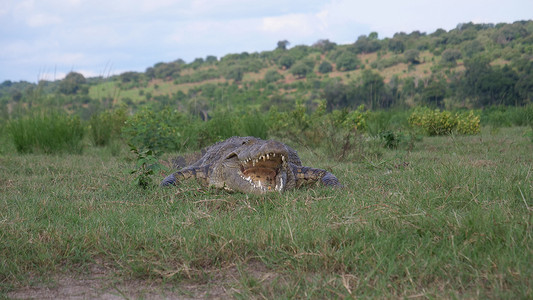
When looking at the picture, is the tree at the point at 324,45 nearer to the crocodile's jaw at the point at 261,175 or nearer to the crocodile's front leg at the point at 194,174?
the crocodile's front leg at the point at 194,174

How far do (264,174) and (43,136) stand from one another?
618 cm

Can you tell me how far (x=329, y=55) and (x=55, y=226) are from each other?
78756mm

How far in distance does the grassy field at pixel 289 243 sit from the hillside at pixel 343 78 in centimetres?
771

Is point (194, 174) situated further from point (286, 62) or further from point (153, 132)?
point (286, 62)

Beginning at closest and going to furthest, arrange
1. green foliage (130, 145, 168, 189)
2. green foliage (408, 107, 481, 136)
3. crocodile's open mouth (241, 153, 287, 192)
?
crocodile's open mouth (241, 153, 287, 192) → green foliage (130, 145, 168, 189) → green foliage (408, 107, 481, 136)

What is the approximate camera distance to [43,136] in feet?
27.2

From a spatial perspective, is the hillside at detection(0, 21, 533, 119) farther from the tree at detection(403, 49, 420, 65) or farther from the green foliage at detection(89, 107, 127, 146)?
the green foliage at detection(89, 107, 127, 146)

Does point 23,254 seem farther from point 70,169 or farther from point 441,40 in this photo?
point 441,40

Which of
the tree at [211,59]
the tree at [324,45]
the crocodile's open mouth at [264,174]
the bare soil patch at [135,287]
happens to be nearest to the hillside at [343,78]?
the tree at [324,45]

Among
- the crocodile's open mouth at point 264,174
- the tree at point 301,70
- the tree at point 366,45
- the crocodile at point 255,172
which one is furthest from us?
the tree at point 366,45

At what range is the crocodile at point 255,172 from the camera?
3.72 metres

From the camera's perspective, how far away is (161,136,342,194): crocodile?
3.72 meters

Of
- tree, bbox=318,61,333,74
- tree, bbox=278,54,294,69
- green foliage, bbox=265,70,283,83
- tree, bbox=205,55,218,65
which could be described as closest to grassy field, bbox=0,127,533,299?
green foliage, bbox=265,70,283,83

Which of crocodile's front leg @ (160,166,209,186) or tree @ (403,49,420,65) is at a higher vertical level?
tree @ (403,49,420,65)
